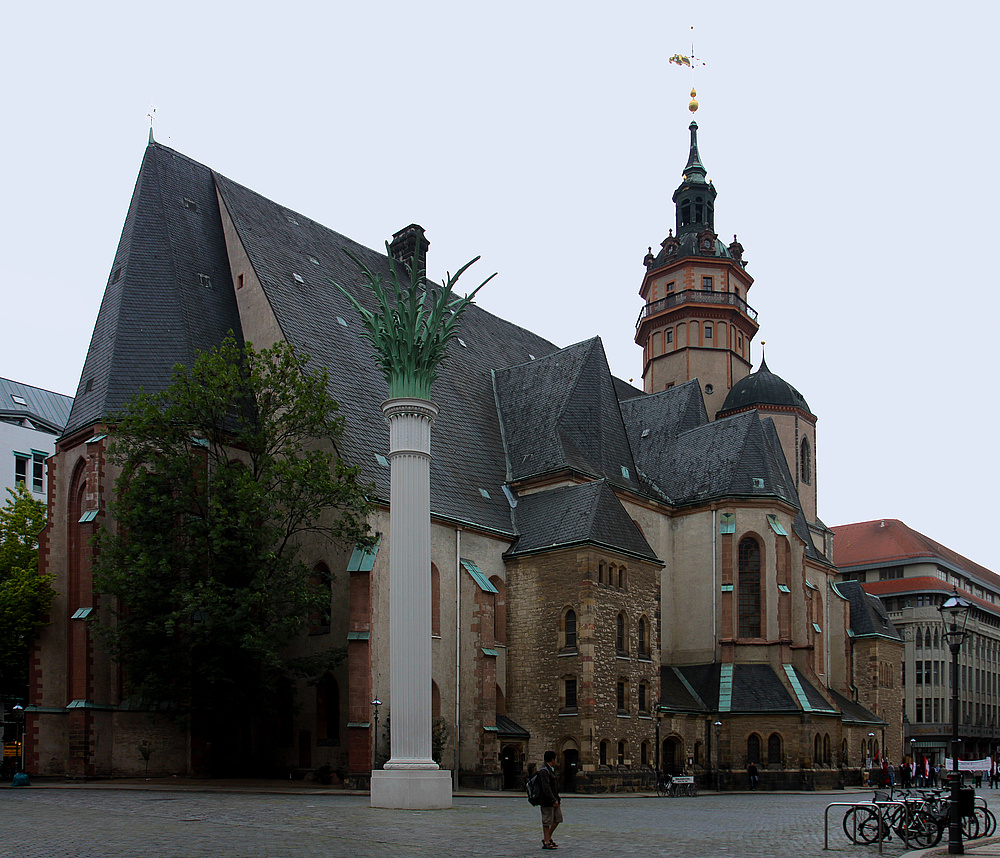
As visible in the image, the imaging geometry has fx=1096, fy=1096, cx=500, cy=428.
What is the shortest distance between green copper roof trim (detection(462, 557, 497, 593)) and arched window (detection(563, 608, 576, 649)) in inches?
97.9

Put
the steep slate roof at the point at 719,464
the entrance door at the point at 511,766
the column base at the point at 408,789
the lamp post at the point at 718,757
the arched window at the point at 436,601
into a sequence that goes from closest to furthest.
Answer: the column base at the point at 408,789 → the arched window at the point at 436,601 → the entrance door at the point at 511,766 → the lamp post at the point at 718,757 → the steep slate roof at the point at 719,464

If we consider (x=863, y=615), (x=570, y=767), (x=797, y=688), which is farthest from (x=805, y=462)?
(x=570, y=767)

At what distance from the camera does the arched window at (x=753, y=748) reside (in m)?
40.1

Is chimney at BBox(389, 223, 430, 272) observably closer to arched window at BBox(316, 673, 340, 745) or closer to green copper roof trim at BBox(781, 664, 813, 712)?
arched window at BBox(316, 673, 340, 745)

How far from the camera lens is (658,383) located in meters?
61.2

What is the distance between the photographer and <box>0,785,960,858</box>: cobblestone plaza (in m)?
13.8

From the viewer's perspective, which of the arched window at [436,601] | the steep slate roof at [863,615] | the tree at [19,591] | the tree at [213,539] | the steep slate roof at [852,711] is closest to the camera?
the tree at [213,539]

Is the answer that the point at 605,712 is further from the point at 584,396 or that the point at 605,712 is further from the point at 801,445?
the point at 801,445

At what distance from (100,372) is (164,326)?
2.43 m

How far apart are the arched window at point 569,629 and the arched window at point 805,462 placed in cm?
2788

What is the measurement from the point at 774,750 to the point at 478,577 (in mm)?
13945

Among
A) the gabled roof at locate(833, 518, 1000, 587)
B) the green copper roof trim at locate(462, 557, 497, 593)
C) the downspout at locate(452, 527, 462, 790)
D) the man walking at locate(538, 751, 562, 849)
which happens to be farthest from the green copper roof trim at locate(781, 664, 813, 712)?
the gabled roof at locate(833, 518, 1000, 587)

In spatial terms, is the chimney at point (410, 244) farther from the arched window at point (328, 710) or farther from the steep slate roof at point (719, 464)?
the arched window at point (328, 710)

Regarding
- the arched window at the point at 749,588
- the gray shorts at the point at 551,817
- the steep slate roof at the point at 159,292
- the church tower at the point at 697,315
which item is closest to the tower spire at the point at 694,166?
the church tower at the point at 697,315
